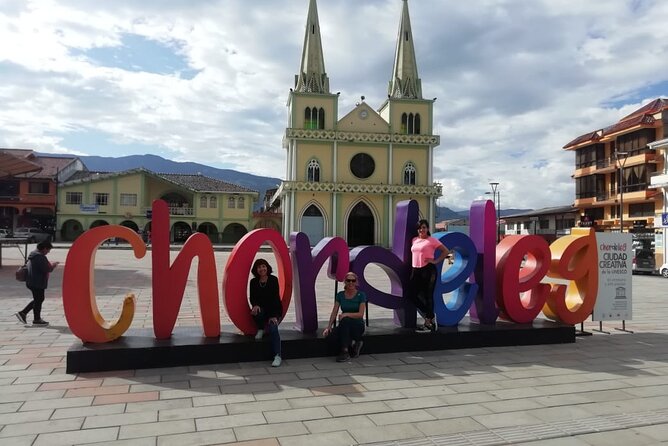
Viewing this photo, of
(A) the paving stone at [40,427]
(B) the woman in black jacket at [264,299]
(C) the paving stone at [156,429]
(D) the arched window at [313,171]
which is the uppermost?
(D) the arched window at [313,171]

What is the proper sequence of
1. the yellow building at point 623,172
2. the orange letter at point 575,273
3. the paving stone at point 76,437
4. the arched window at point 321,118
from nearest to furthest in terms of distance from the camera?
1. the paving stone at point 76,437
2. the orange letter at point 575,273
3. the yellow building at point 623,172
4. the arched window at point 321,118

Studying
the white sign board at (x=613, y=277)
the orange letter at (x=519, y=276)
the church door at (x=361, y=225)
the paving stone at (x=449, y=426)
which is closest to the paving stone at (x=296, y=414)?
the paving stone at (x=449, y=426)

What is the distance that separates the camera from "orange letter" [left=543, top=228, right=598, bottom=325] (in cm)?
827

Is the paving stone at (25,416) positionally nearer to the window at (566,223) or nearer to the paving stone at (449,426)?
the paving stone at (449,426)

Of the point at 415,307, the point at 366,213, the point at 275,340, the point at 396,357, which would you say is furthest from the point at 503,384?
the point at 366,213

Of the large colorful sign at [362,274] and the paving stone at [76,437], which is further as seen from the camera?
the large colorful sign at [362,274]

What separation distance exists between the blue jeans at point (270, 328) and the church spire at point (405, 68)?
152 feet

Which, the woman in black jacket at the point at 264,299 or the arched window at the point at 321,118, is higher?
the arched window at the point at 321,118

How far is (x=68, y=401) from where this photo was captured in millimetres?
4984

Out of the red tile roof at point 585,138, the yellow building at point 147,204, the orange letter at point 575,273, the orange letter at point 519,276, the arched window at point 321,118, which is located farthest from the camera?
the arched window at point 321,118

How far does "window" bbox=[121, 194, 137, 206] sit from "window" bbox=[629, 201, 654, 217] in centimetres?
4260

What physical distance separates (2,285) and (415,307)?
41.0 ft

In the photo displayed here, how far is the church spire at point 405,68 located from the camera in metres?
51.3

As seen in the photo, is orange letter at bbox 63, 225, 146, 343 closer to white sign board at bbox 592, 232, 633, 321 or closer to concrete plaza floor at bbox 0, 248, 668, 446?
concrete plaza floor at bbox 0, 248, 668, 446
